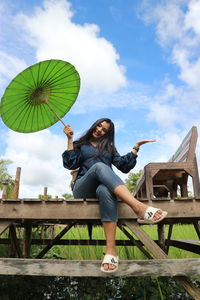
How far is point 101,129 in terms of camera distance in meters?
2.90

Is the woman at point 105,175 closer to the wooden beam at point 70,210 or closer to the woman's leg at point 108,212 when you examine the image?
the woman's leg at point 108,212

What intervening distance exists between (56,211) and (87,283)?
5.25ft

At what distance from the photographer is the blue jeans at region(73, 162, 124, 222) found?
2.05m

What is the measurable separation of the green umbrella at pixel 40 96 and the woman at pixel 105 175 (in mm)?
563

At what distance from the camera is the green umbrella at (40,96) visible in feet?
9.42

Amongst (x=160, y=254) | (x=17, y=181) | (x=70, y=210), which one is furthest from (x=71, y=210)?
(x=17, y=181)

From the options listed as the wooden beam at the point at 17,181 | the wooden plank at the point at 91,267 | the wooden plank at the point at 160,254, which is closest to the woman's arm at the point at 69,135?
the wooden plank at the point at 160,254

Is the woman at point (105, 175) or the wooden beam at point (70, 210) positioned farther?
the wooden beam at point (70, 210)

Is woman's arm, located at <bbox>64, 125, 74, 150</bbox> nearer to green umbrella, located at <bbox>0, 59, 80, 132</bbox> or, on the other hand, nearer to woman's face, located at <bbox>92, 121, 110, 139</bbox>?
woman's face, located at <bbox>92, 121, 110, 139</bbox>

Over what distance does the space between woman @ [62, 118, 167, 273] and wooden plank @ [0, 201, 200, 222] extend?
132 mm

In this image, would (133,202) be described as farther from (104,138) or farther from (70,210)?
(104,138)

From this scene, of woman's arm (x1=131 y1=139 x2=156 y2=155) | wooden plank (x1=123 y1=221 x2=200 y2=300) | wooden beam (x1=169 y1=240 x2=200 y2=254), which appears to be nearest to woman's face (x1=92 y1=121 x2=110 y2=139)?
woman's arm (x1=131 y1=139 x2=156 y2=155)

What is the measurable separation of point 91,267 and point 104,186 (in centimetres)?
61

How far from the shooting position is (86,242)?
445 cm
